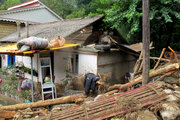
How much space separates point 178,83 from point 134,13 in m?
4.63

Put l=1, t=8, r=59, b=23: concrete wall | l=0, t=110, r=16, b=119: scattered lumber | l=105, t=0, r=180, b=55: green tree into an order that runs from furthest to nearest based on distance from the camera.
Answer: l=1, t=8, r=59, b=23: concrete wall
l=105, t=0, r=180, b=55: green tree
l=0, t=110, r=16, b=119: scattered lumber

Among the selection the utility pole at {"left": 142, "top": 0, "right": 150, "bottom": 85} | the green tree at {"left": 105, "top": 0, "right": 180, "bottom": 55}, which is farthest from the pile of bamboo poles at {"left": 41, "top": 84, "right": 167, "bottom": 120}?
the green tree at {"left": 105, "top": 0, "right": 180, "bottom": 55}

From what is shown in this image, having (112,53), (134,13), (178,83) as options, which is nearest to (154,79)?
(178,83)

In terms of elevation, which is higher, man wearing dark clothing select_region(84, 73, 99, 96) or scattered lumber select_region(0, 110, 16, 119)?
man wearing dark clothing select_region(84, 73, 99, 96)

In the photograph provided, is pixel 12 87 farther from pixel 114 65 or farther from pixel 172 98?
pixel 172 98

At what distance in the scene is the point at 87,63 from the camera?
7.57 m

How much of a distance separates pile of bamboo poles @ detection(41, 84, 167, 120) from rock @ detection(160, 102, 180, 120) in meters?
0.31

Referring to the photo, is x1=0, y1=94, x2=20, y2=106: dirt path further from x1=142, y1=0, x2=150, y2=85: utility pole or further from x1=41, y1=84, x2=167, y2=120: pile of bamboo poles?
x1=142, y1=0, x2=150, y2=85: utility pole

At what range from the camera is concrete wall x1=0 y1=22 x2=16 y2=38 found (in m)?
14.0

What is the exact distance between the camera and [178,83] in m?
5.57

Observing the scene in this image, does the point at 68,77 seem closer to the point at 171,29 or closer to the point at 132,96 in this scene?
the point at 132,96

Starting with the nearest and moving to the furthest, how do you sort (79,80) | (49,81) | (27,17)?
1. (49,81)
2. (79,80)
3. (27,17)

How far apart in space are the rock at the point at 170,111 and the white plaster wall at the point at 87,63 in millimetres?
3775

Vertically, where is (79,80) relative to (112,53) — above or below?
below
